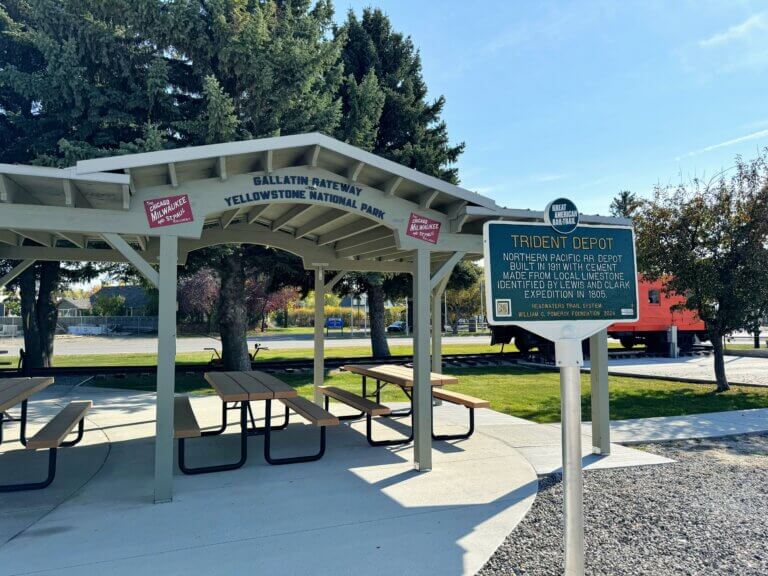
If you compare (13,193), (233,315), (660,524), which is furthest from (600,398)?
(233,315)

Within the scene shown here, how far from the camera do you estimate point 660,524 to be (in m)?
4.30

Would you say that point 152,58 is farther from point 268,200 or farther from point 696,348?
point 696,348

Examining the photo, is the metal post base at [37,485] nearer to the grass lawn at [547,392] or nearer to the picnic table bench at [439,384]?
the picnic table bench at [439,384]

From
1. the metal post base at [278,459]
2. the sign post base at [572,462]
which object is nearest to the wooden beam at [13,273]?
the metal post base at [278,459]

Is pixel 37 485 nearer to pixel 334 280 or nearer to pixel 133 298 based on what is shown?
pixel 334 280

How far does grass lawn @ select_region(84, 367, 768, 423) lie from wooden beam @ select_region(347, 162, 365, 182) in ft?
17.5

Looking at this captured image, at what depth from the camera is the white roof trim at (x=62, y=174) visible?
13.9 ft

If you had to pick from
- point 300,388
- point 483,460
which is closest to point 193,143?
point 300,388

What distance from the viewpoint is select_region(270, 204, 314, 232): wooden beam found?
→ 6.75 metres

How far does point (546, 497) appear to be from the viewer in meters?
4.88

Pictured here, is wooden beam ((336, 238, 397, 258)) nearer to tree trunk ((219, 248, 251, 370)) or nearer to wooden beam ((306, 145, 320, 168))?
wooden beam ((306, 145, 320, 168))

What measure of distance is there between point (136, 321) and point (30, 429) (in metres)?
43.9

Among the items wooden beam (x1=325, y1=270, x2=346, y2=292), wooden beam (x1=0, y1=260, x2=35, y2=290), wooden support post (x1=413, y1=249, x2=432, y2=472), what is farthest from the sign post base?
wooden beam (x1=0, y1=260, x2=35, y2=290)

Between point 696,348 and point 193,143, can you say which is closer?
point 193,143
